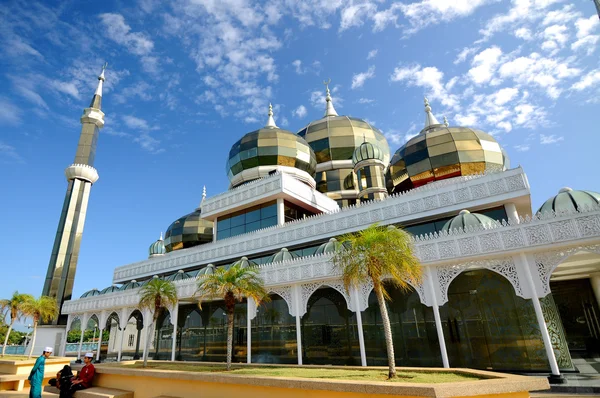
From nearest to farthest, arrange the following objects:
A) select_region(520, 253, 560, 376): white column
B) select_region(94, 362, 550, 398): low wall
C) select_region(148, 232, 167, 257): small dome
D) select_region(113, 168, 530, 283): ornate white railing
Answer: select_region(94, 362, 550, 398): low wall < select_region(520, 253, 560, 376): white column < select_region(113, 168, 530, 283): ornate white railing < select_region(148, 232, 167, 257): small dome

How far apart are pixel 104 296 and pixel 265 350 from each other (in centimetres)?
1629

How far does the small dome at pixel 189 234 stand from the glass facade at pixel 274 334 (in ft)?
60.6

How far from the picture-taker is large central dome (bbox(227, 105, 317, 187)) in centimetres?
2961

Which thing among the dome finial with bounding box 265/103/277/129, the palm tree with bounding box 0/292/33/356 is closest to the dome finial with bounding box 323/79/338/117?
the dome finial with bounding box 265/103/277/129

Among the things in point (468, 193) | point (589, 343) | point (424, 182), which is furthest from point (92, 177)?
point (589, 343)

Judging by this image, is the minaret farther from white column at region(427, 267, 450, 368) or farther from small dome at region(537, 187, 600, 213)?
small dome at region(537, 187, 600, 213)

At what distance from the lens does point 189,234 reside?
3619 cm

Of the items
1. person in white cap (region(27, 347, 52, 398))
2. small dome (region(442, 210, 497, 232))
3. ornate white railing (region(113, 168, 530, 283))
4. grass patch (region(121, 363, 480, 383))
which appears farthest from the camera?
ornate white railing (region(113, 168, 530, 283))

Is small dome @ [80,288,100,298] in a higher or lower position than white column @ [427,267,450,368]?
higher

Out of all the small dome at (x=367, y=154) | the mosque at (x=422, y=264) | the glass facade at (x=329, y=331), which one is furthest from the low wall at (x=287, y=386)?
the small dome at (x=367, y=154)

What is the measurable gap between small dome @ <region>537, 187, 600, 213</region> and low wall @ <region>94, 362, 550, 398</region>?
885 cm

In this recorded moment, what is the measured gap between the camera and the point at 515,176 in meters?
16.9

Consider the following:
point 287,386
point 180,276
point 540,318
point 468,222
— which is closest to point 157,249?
point 180,276

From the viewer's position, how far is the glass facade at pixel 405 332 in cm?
1486
